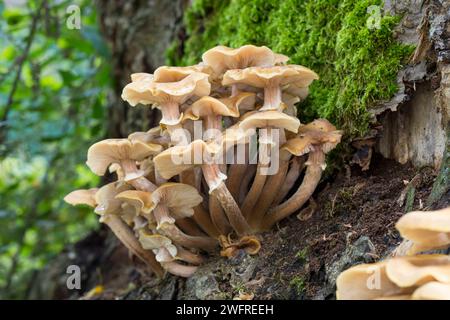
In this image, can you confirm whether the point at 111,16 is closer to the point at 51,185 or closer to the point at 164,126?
the point at 51,185

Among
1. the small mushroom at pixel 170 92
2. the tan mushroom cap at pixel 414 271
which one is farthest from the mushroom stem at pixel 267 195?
the tan mushroom cap at pixel 414 271

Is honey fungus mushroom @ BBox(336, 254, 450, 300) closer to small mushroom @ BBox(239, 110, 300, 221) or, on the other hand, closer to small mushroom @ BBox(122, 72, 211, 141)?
small mushroom @ BBox(239, 110, 300, 221)

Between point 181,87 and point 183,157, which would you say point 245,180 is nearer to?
point 183,157

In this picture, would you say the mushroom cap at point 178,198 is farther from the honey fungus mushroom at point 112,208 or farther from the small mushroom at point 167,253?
the honey fungus mushroom at point 112,208

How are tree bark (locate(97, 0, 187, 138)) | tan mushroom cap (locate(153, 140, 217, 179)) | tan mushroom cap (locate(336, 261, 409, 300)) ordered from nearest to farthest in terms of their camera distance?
tan mushroom cap (locate(336, 261, 409, 300)) < tan mushroom cap (locate(153, 140, 217, 179)) < tree bark (locate(97, 0, 187, 138))

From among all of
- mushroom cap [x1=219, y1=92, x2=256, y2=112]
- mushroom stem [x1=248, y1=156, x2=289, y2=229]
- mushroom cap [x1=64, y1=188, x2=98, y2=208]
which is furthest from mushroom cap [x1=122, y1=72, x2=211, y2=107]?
mushroom cap [x1=64, y1=188, x2=98, y2=208]

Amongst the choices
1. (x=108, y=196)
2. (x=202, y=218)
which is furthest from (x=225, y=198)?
(x=108, y=196)
